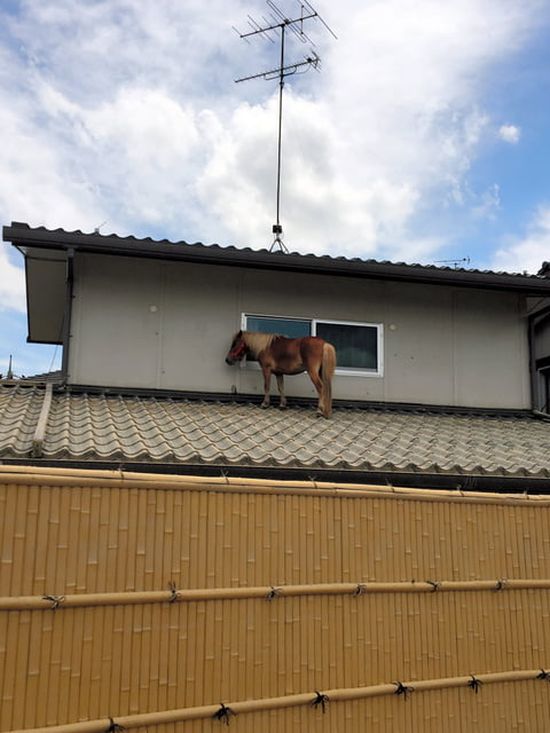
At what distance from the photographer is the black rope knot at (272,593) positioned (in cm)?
335

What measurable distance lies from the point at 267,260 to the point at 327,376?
5.47 ft

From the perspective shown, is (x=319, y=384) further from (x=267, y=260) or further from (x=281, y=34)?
(x=281, y=34)

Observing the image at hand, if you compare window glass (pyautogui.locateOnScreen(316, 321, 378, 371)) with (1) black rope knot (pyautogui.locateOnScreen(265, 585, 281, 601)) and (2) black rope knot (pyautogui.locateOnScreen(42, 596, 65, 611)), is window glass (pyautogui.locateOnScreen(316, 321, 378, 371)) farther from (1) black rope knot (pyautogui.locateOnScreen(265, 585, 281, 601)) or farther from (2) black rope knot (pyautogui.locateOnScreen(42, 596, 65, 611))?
(2) black rope knot (pyautogui.locateOnScreen(42, 596, 65, 611))

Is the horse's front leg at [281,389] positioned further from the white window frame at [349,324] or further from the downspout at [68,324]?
the downspout at [68,324]

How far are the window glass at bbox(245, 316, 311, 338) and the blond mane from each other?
1.41 ft

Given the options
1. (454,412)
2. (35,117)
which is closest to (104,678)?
(454,412)

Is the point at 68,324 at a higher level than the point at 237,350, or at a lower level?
higher

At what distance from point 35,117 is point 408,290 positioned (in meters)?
7.08

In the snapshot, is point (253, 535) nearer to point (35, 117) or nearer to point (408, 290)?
point (408, 290)

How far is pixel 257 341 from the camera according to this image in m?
7.70

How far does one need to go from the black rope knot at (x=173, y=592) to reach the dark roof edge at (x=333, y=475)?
1.46m

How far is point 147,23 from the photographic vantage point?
30.6 feet

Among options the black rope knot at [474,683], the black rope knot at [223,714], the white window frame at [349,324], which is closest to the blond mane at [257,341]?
the white window frame at [349,324]

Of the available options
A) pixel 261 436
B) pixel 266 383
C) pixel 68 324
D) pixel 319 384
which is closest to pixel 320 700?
pixel 261 436
